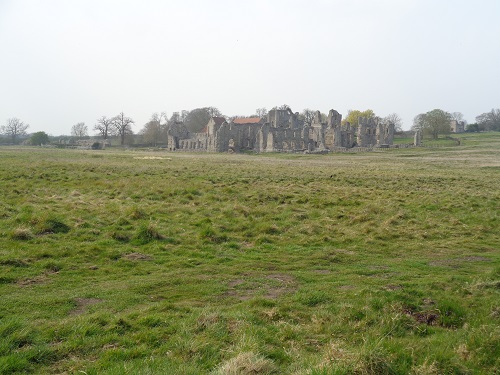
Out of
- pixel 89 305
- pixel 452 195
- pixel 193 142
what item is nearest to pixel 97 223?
pixel 89 305

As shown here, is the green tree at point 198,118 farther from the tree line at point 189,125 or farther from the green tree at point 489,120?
the green tree at point 489,120

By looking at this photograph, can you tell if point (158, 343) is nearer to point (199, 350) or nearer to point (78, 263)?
point (199, 350)

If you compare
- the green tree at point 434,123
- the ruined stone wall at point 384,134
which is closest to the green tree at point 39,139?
Result: the ruined stone wall at point 384,134

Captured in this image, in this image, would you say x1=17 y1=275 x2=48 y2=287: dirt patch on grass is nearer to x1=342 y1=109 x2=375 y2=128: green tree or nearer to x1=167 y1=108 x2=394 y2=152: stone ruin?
x1=167 y1=108 x2=394 y2=152: stone ruin

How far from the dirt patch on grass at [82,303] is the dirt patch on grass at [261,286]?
7.92 ft

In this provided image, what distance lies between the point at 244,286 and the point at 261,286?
1.16 ft

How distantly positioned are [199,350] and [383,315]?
3.13 metres

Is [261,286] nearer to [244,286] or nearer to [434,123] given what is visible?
[244,286]

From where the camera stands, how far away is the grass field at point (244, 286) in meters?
5.38

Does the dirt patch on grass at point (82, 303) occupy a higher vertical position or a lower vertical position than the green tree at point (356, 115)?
lower

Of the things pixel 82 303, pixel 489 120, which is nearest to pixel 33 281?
pixel 82 303

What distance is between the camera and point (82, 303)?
743 cm

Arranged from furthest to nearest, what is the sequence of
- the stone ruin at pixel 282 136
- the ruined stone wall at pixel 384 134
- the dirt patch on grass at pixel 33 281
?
the ruined stone wall at pixel 384 134 < the stone ruin at pixel 282 136 < the dirt patch on grass at pixel 33 281

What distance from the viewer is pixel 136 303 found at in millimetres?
7547
